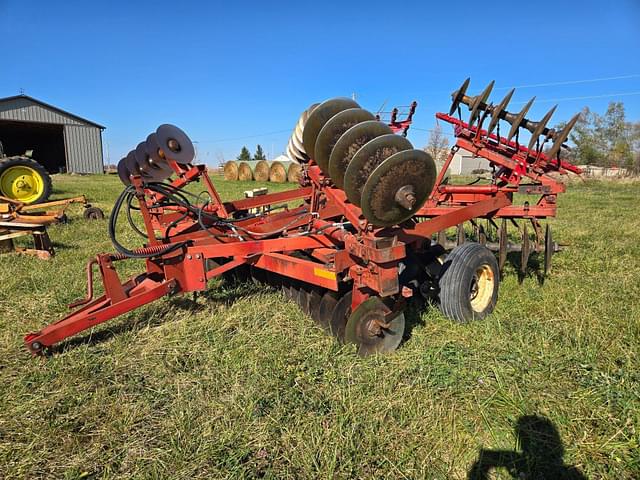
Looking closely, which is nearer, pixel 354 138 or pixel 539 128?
pixel 354 138

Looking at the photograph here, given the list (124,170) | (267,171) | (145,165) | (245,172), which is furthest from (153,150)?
(245,172)

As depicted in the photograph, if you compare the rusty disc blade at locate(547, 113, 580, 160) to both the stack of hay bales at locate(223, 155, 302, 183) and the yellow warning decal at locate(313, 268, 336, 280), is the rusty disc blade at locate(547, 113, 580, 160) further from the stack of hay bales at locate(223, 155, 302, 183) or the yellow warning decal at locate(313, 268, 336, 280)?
the stack of hay bales at locate(223, 155, 302, 183)

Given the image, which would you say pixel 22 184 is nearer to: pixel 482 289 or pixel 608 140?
pixel 482 289

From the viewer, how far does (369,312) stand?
3.16 m

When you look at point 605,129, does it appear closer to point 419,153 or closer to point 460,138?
point 460,138

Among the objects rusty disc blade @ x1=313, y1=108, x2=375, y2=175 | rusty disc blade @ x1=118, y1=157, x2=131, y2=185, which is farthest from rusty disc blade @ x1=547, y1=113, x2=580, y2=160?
rusty disc blade @ x1=118, y1=157, x2=131, y2=185

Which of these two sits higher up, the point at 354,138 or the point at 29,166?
the point at 29,166

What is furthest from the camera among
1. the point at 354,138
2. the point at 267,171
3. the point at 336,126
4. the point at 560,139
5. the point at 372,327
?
the point at 267,171

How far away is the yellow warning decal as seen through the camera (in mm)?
3037

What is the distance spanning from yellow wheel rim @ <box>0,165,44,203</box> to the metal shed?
20473 mm

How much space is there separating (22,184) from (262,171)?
16.9m

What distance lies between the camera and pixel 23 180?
31.2ft

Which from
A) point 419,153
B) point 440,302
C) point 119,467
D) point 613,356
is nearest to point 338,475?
point 119,467

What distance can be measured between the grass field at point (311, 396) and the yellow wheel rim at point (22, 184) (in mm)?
6664
